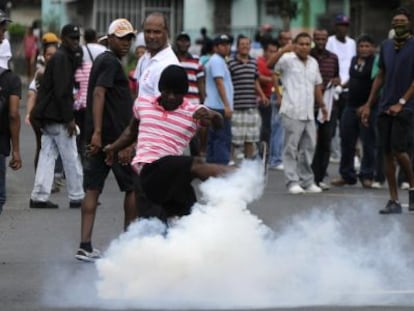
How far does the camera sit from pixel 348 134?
16.2 meters

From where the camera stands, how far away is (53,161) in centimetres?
1356

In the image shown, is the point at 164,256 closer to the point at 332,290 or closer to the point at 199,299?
the point at 199,299

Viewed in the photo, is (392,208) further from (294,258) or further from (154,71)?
(294,258)

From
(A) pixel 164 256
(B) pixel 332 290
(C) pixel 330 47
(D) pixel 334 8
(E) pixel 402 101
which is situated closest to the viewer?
(A) pixel 164 256

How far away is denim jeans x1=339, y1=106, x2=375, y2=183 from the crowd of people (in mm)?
16

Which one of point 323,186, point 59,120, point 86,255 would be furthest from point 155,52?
point 323,186

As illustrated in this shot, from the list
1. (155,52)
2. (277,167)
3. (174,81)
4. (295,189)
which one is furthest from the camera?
(277,167)

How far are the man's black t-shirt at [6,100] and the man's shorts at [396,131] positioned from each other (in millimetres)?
4422

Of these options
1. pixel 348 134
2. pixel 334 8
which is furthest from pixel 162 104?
pixel 334 8

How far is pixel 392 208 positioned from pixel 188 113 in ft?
15.2

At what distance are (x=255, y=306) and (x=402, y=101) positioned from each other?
5.30 metres

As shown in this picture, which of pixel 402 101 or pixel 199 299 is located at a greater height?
pixel 402 101

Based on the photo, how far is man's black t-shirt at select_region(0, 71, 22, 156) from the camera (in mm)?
9945

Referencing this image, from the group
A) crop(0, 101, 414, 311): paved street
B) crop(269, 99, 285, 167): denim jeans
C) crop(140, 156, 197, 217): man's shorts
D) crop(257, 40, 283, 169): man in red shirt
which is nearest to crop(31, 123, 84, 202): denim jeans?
crop(0, 101, 414, 311): paved street
